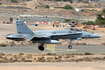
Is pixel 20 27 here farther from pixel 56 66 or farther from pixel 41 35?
pixel 56 66

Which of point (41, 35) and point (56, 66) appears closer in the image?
point (56, 66)

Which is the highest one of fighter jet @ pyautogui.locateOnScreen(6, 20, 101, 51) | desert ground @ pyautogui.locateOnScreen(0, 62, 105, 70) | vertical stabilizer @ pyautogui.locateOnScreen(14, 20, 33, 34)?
vertical stabilizer @ pyautogui.locateOnScreen(14, 20, 33, 34)

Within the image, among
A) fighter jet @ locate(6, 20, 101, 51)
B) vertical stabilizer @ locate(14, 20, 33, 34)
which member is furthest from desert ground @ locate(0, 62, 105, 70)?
vertical stabilizer @ locate(14, 20, 33, 34)

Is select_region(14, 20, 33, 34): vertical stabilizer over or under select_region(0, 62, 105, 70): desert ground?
over

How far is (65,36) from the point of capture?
33094mm

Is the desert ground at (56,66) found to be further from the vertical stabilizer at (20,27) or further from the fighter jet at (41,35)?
the vertical stabilizer at (20,27)

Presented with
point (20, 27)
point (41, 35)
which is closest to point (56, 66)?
point (41, 35)


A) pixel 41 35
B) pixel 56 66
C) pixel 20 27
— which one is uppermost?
pixel 20 27

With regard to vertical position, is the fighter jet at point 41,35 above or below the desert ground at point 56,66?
above

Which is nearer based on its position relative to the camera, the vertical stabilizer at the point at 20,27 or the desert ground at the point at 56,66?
the desert ground at the point at 56,66

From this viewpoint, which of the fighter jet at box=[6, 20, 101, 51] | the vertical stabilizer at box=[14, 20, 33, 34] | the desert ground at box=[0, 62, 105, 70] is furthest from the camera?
the vertical stabilizer at box=[14, 20, 33, 34]

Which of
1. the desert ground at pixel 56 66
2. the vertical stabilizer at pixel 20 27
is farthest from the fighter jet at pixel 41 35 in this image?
the desert ground at pixel 56 66

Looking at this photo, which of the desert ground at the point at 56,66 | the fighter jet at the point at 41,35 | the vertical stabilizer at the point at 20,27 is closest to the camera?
the desert ground at the point at 56,66

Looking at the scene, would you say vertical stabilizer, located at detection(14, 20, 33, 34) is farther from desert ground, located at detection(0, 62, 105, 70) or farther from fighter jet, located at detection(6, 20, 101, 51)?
desert ground, located at detection(0, 62, 105, 70)
